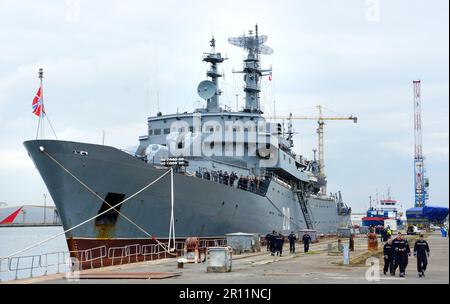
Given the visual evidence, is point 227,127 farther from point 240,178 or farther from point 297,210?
point 297,210

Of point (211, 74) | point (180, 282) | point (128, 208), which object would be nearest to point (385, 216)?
point (211, 74)

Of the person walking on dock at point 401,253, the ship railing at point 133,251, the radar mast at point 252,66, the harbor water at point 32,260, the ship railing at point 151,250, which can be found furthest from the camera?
the radar mast at point 252,66

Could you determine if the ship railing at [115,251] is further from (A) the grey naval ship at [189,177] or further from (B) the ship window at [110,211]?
(B) the ship window at [110,211]

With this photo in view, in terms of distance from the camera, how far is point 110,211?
76.0 feet

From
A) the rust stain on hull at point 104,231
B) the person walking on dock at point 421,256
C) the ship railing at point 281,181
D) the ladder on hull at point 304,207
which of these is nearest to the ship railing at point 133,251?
the rust stain on hull at point 104,231

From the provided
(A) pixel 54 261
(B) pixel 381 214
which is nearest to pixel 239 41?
(A) pixel 54 261

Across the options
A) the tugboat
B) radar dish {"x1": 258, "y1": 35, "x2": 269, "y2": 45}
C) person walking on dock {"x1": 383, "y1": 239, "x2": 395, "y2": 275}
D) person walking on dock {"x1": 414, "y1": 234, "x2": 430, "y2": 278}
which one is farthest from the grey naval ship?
the tugboat

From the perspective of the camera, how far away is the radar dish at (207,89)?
37125mm

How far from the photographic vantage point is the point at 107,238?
23.0 metres

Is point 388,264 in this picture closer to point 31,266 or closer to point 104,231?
point 104,231

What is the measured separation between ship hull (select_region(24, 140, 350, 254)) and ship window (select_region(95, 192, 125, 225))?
93 mm

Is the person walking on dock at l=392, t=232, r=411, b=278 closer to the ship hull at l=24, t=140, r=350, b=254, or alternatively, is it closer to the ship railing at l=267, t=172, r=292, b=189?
the ship hull at l=24, t=140, r=350, b=254

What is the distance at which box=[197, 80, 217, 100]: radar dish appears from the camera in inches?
1462

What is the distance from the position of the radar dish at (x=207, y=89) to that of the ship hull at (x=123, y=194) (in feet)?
31.5
